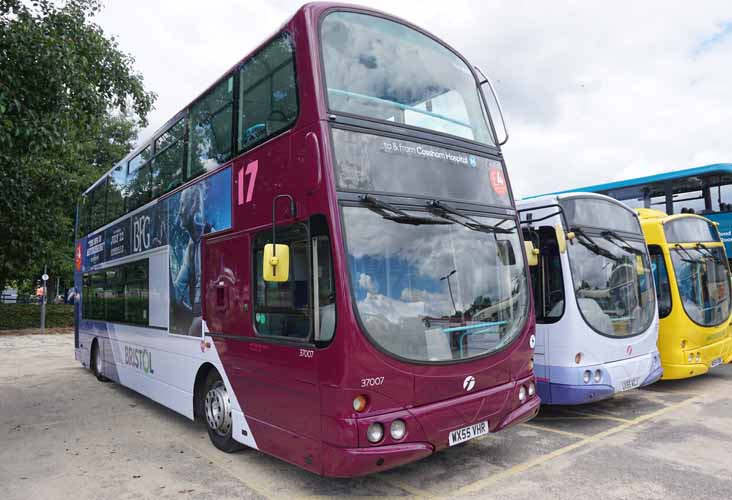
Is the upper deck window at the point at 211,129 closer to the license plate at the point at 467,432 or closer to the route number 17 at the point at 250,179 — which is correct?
the route number 17 at the point at 250,179

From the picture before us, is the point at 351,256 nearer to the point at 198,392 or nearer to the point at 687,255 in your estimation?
the point at 198,392

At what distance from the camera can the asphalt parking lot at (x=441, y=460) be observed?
4488mm

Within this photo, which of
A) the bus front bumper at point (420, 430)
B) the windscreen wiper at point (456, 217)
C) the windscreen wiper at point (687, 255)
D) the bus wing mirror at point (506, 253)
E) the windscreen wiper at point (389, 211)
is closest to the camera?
the bus front bumper at point (420, 430)

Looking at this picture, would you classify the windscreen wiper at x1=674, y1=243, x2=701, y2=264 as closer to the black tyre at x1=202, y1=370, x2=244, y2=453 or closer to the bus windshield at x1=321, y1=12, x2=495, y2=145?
the bus windshield at x1=321, y1=12, x2=495, y2=145

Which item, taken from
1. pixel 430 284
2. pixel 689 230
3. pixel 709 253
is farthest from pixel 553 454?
pixel 709 253

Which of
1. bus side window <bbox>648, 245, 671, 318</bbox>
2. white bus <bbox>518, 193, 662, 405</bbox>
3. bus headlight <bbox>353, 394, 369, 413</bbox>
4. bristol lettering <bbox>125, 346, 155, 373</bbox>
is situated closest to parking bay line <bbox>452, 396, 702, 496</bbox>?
white bus <bbox>518, 193, 662, 405</bbox>

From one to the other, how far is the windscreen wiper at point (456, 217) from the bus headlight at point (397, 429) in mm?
1719

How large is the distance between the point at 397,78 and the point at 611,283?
156 inches

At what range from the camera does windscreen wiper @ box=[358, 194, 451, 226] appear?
4.11 m

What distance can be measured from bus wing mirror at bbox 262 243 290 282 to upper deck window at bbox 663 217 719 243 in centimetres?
696

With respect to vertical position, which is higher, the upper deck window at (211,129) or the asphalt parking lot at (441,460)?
the upper deck window at (211,129)

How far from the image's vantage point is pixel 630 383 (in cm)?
647

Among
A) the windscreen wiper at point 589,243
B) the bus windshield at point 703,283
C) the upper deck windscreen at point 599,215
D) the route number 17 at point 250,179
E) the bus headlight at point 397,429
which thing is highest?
the route number 17 at point 250,179

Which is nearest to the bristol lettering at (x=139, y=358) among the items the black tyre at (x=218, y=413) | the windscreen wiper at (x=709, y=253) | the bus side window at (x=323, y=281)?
the black tyre at (x=218, y=413)
